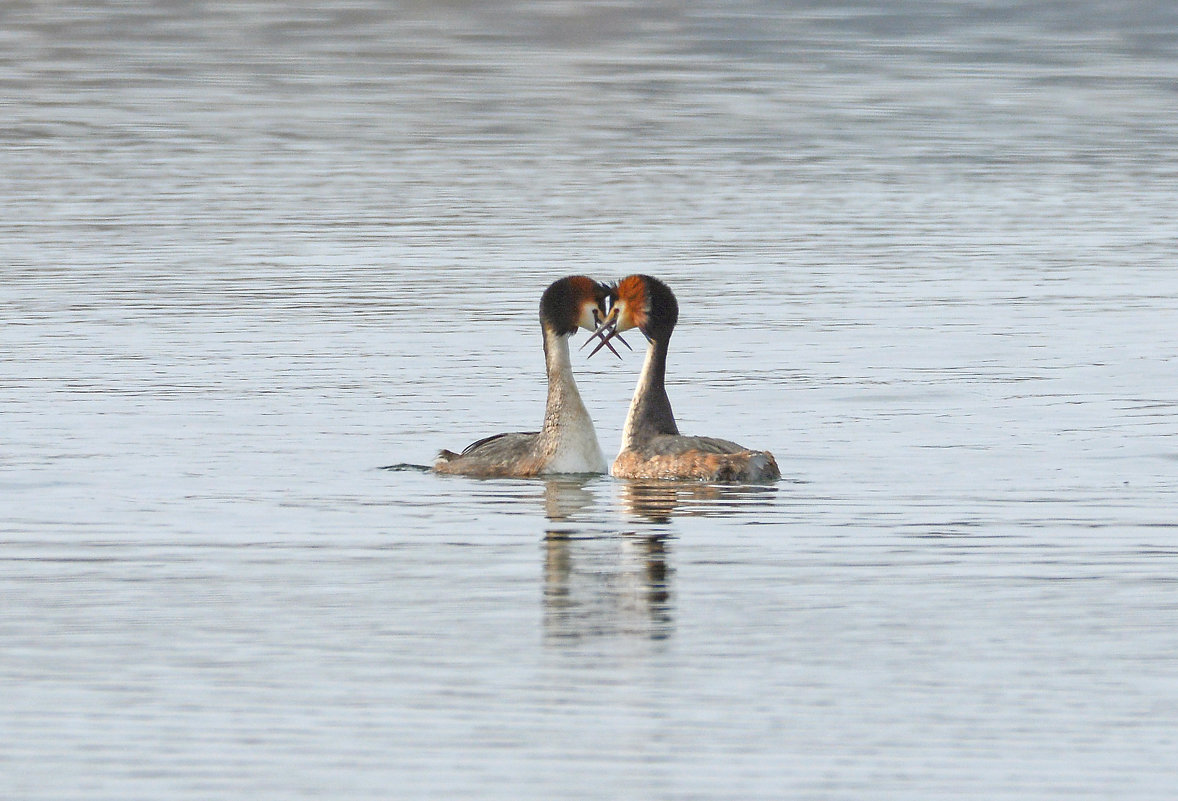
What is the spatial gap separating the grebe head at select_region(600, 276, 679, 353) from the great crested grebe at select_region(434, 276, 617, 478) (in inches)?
8.5

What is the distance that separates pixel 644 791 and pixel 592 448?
8.09 m

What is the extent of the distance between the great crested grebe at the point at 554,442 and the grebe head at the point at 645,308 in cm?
22

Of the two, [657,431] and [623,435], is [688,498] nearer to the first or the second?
[657,431]

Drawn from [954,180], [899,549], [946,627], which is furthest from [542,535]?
[954,180]

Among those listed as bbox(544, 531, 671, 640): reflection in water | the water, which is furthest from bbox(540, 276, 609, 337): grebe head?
bbox(544, 531, 671, 640): reflection in water

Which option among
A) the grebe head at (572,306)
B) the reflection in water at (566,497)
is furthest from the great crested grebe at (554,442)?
the reflection in water at (566,497)

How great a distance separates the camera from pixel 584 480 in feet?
56.2

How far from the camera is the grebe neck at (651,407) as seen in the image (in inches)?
688

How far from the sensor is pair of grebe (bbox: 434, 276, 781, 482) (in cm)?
1683

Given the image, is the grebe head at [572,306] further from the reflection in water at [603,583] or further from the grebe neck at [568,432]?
the reflection in water at [603,583]

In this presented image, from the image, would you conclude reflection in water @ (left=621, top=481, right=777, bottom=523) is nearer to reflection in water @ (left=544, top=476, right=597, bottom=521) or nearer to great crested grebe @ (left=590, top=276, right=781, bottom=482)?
great crested grebe @ (left=590, top=276, right=781, bottom=482)

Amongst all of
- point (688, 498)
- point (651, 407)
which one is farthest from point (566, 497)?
point (651, 407)

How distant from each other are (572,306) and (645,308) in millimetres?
495

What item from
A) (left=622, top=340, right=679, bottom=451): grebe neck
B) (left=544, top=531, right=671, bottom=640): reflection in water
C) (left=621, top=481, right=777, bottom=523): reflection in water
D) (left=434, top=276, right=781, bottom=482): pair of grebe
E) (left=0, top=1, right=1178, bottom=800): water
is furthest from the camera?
(left=622, top=340, right=679, bottom=451): grebe neck
